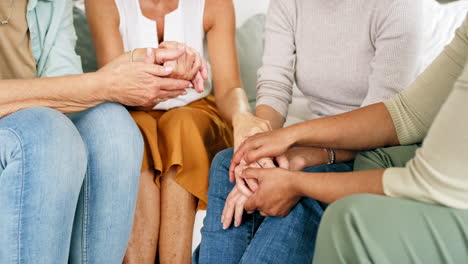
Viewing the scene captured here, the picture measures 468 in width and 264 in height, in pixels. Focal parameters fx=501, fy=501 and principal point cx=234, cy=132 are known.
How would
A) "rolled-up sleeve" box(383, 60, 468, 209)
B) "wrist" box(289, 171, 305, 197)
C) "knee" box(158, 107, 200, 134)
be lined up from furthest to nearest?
"knee" box(158, 107, 200, 134) < "wrist" box(289, 171, 305, 197) < "rolled-up sleeve" box(383, 60, 468, 209)

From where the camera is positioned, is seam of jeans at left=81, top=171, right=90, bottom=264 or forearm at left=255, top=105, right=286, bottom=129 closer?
seam of jeans at left=81, top=171, right=90, bottom=264

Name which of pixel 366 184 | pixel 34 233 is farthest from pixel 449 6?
pixel 34 233

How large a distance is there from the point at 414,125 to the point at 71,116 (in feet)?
2.73

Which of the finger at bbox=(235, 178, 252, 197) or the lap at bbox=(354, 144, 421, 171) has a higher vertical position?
the lap at bbox=(354, 144, 421, 171)

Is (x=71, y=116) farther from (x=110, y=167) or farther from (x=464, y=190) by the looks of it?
(x=464, y=190)

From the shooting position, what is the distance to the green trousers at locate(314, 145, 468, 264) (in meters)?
0.73

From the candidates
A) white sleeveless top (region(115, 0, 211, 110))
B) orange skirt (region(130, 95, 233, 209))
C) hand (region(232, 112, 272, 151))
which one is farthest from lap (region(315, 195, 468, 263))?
white sleeveless top (region(115, 0, 211, 110))

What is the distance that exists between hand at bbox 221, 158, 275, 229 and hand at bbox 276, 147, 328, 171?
0.27 ft

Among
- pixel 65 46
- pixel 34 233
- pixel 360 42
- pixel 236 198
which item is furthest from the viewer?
pixel 65 46

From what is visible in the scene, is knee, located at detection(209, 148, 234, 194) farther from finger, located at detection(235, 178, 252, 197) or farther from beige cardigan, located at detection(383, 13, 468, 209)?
beige cardigan, located at detection(383, 13, 468, 209)

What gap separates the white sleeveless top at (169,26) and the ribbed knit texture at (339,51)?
9.9 inches

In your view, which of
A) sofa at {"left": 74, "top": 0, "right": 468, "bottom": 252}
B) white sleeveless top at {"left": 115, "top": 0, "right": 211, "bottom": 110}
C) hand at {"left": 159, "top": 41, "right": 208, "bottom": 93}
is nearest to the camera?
hand at {"left": 159, "top": 41, "right": 208, "bottom": 93}

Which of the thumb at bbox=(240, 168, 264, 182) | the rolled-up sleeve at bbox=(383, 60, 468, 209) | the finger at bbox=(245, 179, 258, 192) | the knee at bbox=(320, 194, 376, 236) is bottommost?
the finger at bbox=(245, 179, 258, 192)

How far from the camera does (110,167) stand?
3.82 ft
